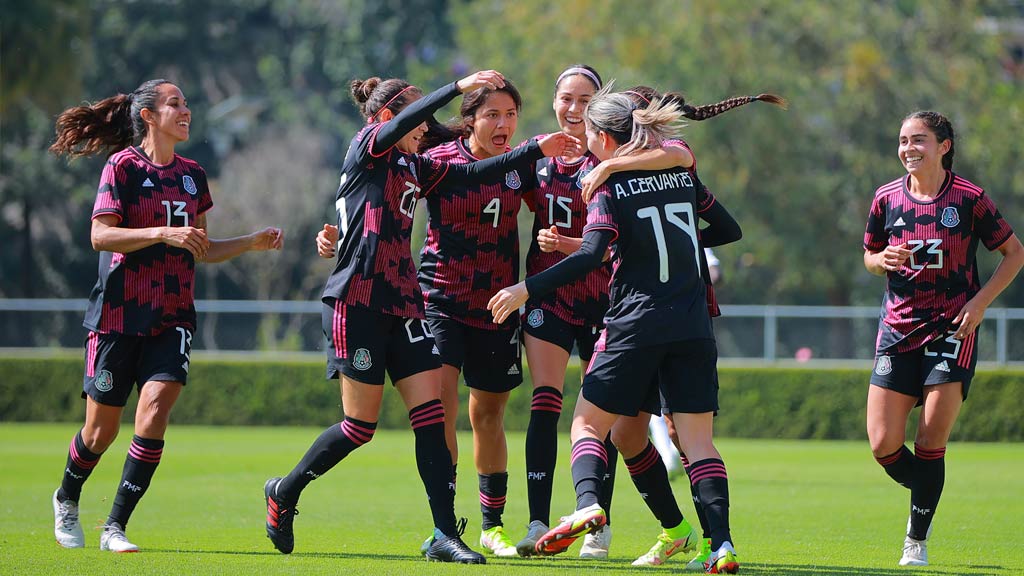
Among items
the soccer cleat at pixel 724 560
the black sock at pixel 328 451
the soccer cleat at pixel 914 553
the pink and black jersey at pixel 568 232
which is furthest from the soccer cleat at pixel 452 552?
the soccer cleat at pixel 914 553

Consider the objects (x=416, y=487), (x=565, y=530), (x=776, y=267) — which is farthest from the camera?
(x=776, y=267)

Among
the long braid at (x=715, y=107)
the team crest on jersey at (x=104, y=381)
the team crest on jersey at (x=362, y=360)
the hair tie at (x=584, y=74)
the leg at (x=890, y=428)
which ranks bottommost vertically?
the leg at (x=890, y=428)

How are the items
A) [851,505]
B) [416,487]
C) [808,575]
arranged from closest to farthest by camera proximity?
[808,575] → [851,505] → [416,487]

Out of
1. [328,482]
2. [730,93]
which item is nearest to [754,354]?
[730,93]

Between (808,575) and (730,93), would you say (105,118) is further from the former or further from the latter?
(730,93)

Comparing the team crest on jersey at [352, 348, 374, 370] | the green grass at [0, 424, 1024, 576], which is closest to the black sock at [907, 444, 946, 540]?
the green grass at [0, 424, 1024, 576]

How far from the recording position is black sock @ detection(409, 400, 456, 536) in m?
6.29

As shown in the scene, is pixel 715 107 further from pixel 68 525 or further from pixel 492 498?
pixel 68 525

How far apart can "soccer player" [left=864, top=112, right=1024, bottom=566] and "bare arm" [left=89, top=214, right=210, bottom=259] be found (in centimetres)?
341

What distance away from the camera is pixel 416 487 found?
1095 centimetres

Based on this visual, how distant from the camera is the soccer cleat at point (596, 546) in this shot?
22.2 feet

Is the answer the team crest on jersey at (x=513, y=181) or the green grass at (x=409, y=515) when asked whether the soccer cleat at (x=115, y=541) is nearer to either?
the green grass at (x=409, y=515)

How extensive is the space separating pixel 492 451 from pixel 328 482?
4.52 m

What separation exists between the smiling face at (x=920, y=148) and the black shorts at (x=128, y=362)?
3.81 meters
